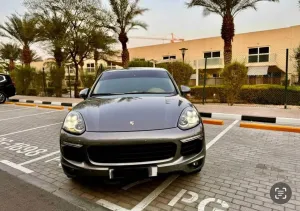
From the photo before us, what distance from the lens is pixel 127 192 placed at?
9.86 ft

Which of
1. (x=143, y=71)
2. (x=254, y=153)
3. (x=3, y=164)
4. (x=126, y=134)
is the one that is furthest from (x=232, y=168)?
(x=3, y=164)

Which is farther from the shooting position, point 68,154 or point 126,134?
point 68,154

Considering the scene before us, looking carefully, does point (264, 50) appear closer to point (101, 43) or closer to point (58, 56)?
point (101, 43)

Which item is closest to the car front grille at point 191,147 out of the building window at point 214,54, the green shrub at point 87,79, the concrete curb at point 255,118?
the concrete curb at point 255,118

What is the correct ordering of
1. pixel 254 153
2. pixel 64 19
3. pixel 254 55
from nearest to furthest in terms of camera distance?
pixel 254 153, pixel 64 19, pixel 254 55

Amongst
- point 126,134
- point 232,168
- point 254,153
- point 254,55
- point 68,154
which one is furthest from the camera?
point 254,55

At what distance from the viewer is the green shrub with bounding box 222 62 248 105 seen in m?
11.1

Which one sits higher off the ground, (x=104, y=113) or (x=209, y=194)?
(x=104, y=113)

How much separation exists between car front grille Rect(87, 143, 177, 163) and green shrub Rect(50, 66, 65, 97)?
54.8 feet

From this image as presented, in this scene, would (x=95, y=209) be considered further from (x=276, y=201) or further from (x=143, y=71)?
(x=143, y=71)

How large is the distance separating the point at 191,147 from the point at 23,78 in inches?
821

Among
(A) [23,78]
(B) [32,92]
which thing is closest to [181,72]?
(B) [32,92]

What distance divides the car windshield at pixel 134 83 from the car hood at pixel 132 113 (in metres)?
0.53

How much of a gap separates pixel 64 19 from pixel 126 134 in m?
17.0
